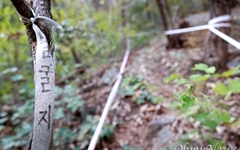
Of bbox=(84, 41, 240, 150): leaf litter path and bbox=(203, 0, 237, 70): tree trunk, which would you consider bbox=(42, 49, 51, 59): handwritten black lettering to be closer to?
bbox=(84, 41, 240, 150): leaf litter path

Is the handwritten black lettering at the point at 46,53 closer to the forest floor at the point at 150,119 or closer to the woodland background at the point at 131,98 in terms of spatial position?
the woodland background at the point at 131,98

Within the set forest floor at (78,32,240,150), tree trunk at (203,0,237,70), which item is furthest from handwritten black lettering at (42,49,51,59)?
tree trunk at (203,0,237,70)

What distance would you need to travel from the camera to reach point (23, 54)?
3.44 m

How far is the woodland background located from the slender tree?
83 millimetres

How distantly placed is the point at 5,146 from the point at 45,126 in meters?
1.47

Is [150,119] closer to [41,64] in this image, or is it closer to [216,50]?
[216,50]

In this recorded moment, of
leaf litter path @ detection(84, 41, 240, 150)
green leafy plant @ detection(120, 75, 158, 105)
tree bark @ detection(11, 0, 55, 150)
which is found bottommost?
leaf litter path @ detection(84, 41, 240, 150)

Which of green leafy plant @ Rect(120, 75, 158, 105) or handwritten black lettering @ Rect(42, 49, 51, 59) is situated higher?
handwritten black lettering @ Rect(42, 49, 51, 59)

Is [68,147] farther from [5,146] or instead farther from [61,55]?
[61,55]

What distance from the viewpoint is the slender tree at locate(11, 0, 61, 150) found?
1.74 feet

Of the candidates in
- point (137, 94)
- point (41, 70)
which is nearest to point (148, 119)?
point (137, 94)

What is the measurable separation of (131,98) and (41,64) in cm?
198

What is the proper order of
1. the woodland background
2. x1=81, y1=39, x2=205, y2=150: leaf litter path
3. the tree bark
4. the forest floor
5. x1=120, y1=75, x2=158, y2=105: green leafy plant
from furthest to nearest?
x1=120, y1=75, x2=158, y2=105: green leafy plant, x1=81, y1=39, x2=205, y2=150: leaf litter path, the forest floor, the woodland background, the tree bark

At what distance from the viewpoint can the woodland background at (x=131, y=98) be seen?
4.41 feet
